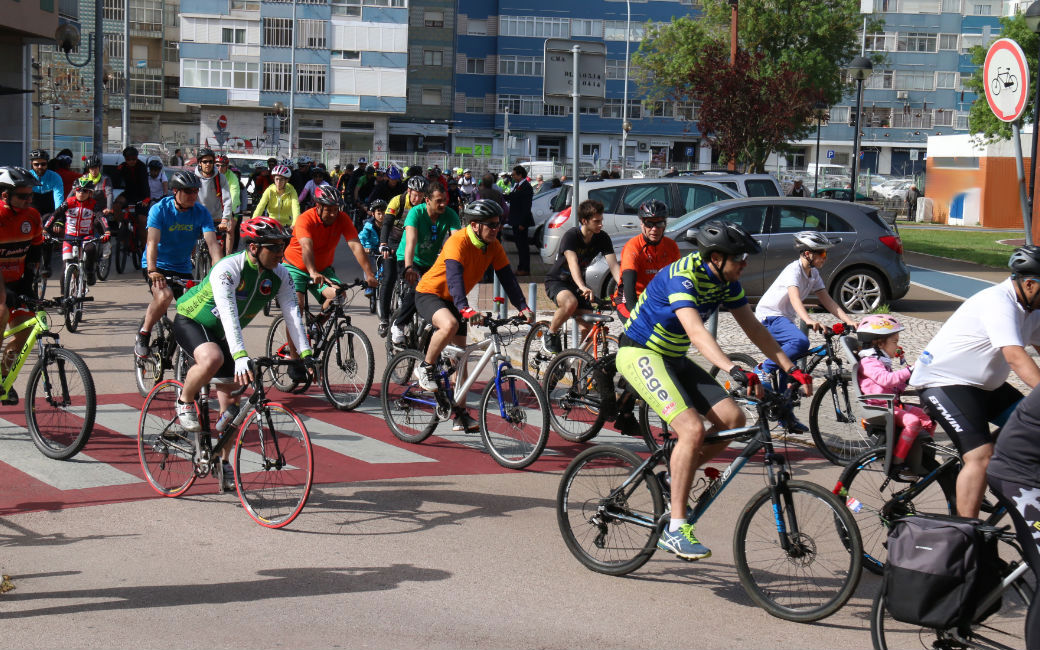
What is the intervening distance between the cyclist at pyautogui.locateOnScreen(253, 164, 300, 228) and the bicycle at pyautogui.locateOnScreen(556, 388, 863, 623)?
10778mm

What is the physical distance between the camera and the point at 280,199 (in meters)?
16.5

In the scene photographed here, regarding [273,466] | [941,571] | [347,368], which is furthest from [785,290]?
[941,571]

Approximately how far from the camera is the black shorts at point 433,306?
9.20 m

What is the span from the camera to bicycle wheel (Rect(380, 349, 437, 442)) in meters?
9.15

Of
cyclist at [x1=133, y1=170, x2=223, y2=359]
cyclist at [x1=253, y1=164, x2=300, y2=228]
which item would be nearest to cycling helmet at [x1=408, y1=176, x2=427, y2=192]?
cyclist at [x1=133, y1=170, x2=223, y2=359]

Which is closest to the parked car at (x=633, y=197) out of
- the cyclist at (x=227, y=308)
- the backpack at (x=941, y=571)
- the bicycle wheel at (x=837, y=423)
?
the bicycle wheel at (x=837, y=423)

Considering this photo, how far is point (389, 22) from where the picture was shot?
254 feet

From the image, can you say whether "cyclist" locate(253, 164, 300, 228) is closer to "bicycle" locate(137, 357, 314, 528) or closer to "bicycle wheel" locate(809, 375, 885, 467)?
"bicycle wheel" locate(809, 375, 885, 467)

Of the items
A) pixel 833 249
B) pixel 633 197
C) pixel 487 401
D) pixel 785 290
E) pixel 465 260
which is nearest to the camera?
pixel 487 401

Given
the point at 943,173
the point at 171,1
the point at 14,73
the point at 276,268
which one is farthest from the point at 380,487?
the point at 171,1

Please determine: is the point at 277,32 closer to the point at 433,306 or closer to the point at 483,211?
the point at 433,306

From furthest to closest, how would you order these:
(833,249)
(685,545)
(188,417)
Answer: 1. (833,249)
2. (188,417)
3. (685,545)

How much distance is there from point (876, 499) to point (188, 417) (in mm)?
3881

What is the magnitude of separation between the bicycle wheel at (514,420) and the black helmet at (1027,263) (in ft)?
11.0
